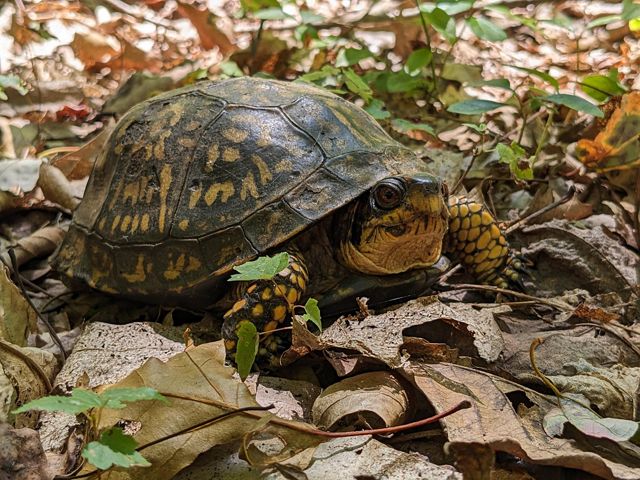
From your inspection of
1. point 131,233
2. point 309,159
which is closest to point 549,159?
point 309,159

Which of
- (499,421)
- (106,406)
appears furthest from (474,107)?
(106,406)

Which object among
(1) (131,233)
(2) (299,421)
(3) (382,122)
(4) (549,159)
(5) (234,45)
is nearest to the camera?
(2) (299,421)

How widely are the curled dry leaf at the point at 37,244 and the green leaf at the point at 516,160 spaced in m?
2.20

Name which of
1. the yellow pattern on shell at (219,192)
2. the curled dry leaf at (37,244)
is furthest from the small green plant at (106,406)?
the curled dry leaf at (37,244)

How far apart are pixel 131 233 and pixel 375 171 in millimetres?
1036

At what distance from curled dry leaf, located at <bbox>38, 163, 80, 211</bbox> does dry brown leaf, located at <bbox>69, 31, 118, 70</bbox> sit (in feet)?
6.59

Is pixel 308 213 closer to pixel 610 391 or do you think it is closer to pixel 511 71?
pixel 610 391

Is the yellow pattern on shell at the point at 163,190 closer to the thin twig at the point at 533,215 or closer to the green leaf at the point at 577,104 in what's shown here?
the thin twig at the point at 533,215

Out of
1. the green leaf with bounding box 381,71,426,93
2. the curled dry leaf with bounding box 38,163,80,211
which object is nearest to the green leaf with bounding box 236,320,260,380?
the curled dry leaf with bounding box 38,163,80,211

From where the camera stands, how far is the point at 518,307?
2600 mm

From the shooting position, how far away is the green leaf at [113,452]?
1392mm

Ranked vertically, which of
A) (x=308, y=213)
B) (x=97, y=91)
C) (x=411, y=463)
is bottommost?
(x=97, y=91)

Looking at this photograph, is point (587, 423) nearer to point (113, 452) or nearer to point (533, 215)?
point (113, 452)

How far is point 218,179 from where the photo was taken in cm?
261
